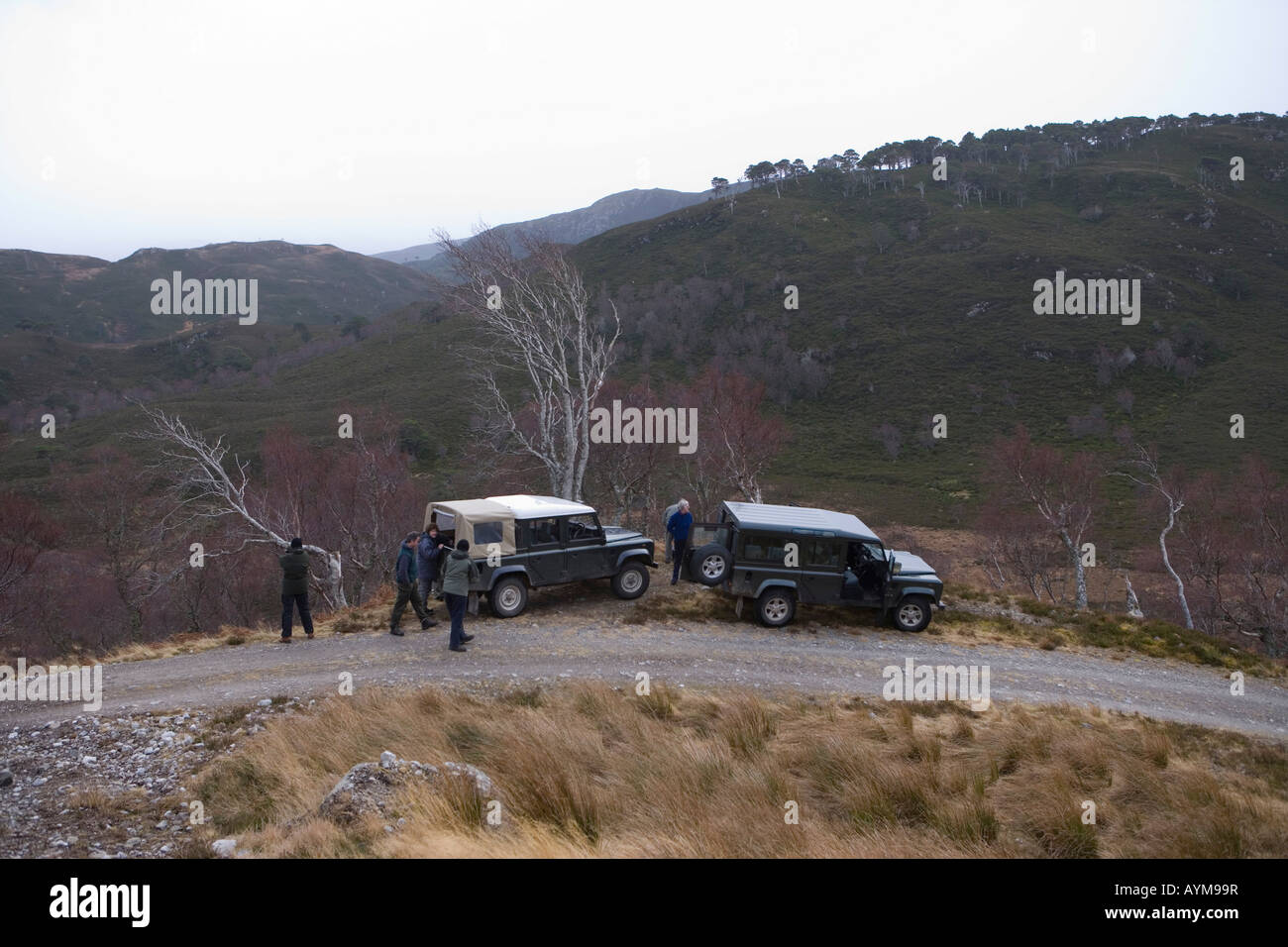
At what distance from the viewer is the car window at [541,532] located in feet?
42.2

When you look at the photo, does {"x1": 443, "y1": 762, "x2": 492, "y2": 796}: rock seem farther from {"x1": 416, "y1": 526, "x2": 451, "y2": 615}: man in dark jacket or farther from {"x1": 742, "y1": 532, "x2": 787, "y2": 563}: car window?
{"x1": 742, "y1": 532, "x2": 787, "y2": 563}: car window

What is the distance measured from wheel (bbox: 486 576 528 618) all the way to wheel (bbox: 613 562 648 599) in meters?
2.00

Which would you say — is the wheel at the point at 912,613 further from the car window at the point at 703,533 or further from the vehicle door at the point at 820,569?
the car window at the point at 703,533

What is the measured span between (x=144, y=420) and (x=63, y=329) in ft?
311

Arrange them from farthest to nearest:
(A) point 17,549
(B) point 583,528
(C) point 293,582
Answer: (A) point 17,549, (B) point 583,528, (C) point 293,582

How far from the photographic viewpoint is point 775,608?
1328cm

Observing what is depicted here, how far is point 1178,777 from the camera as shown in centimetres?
720

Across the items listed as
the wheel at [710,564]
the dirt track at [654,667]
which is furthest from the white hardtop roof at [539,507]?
the wheel at [710,564]

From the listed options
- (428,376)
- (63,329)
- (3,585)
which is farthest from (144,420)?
(63,329)

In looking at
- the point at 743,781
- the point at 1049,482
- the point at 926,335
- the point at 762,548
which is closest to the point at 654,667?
the point at 762,548

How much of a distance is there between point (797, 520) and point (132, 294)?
190414mm

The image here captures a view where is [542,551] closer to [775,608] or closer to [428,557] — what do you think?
[428,557]

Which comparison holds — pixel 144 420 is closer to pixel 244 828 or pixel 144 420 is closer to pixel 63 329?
pixel 244 828

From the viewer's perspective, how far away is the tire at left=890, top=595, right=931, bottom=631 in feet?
44.6
